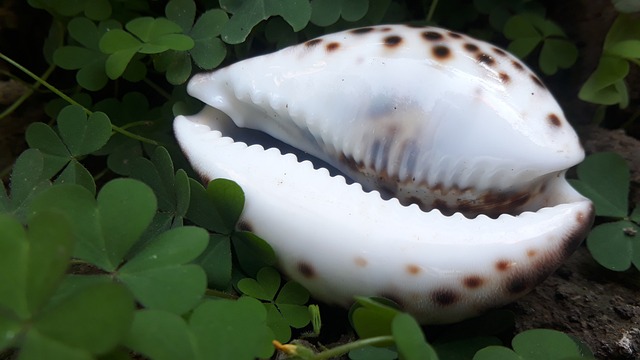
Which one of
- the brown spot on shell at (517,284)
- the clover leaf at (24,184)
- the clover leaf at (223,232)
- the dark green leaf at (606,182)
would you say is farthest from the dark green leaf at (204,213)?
the dark green leaf at (606,182)

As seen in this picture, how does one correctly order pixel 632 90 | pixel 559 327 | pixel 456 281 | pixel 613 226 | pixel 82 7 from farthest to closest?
pixel 632 90
pixel 82 7
pixel 613 226
pixel 559 327
pixel 456 281

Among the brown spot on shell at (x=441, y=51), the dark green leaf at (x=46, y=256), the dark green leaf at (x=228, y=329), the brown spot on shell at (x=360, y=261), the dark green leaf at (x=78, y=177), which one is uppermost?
the brown spot on shell at (x=441, y=51)

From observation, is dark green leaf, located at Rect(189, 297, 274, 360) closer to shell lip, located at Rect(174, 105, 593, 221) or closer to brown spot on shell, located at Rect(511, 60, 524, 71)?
shell lip, located at Rect(174, 105, 593, 221)

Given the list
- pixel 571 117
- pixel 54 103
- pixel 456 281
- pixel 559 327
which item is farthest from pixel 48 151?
pixel 571 117

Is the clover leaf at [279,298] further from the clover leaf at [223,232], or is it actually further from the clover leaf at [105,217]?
the clover leaf at [105,217]

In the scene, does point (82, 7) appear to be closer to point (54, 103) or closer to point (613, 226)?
point (54, 103)

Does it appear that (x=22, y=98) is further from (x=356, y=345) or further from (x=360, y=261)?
(x=356, y=345)

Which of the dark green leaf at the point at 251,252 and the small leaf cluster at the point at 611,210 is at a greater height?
the small leaf cluster at the point at 611,210

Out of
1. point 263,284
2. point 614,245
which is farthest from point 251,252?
point 614,245
